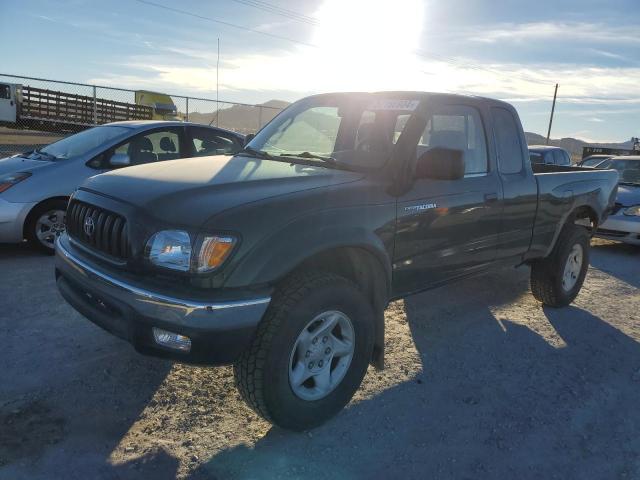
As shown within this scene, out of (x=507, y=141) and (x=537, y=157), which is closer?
(x=507, y=141)

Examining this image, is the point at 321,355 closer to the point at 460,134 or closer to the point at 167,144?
the point at 460,134

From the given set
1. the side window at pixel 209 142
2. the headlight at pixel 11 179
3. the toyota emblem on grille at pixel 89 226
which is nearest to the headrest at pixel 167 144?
the side window at pixel 209 142

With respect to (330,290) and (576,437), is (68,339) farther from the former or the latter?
(576,437)

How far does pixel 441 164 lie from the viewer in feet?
10.6

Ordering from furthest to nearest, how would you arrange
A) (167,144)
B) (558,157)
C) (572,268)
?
(558,157), (167,144), (572,268)

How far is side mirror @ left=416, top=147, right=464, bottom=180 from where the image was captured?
3.23 meters

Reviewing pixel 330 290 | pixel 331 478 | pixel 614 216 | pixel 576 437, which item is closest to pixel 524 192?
pixel 576 437

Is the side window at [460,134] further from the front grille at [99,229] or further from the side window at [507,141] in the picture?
the front grille at [99,229]

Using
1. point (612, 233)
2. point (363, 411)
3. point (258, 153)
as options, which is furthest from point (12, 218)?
point (612, 233)

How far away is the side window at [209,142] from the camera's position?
6.90 metres

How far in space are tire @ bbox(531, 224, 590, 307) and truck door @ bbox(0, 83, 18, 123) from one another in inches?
879

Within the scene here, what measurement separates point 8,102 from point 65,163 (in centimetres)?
1862

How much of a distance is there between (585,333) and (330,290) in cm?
305

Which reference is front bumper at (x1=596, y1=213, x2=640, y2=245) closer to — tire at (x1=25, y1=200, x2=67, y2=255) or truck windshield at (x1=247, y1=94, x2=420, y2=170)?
truck windshield at (x1=247, y1=94, x2=420, y2=170)
